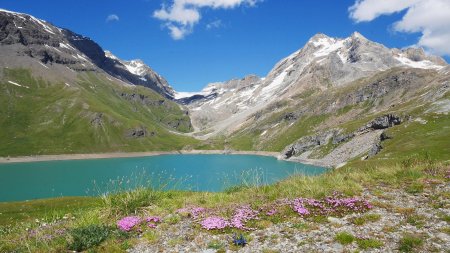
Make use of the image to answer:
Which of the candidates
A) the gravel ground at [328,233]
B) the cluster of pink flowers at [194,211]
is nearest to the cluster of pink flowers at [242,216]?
the gravel ground at [328,233]

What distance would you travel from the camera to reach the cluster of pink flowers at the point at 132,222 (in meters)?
16.8

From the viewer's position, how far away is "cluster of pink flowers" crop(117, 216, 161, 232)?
16781 millimetres

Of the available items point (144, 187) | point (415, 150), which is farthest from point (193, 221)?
point (415, 150)

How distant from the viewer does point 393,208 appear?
17.0 meters

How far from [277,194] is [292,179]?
296 centimetres

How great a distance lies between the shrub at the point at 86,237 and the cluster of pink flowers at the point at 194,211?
160 inches

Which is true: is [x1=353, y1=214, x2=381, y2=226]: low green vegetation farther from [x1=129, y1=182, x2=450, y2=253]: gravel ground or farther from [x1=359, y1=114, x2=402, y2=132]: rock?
[x1=359, y1=114, x2=402, y2=132]: rock

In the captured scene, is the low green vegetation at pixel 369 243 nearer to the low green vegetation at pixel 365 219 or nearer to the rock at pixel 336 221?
the low green vegetation at pixel 365 219

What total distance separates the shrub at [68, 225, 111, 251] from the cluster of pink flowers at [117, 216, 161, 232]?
1.03 meters

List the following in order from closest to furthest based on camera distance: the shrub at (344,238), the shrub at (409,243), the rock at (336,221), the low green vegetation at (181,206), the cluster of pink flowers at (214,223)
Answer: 1. the shrub at (409,243)
2. the shrub at (344,238)
3. the low green vegetation at (181,206)
4. the rock at (336,221)
5. the cluster of pink flowers at (214,223)

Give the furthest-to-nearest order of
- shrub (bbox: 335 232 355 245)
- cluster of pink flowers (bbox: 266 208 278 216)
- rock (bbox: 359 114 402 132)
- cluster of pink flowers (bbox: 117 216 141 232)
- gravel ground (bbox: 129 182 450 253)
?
rock (bbox: 359 114 402 132) < cluster of pink flowers (bbox: 266 208 278 216) < cluster of pink flowers (bbox: 117 216 141 232) < shrub (bbox: 335 232 355 245) < gravel ground (bbox: 129 182 450 253)

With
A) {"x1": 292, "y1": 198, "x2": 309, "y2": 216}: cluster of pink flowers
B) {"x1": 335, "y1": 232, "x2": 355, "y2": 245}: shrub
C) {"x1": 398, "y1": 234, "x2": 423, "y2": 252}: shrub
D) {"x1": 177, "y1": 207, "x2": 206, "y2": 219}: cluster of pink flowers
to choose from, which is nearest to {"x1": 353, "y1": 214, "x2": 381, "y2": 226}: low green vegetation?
{"x1": 335, "y1": 232, "x2": 355, "y2": 245}: shrub

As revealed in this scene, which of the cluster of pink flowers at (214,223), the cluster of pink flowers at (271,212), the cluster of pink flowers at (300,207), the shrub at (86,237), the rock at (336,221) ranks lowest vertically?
the shrub at (86,237)

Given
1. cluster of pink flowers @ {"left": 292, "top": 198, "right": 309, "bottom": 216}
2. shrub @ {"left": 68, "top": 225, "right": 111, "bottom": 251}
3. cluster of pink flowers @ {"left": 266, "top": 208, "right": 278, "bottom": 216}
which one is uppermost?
cluster of pink flowers @ {"left": 292, "top": 198, "right": 309, "bottom": 216}
